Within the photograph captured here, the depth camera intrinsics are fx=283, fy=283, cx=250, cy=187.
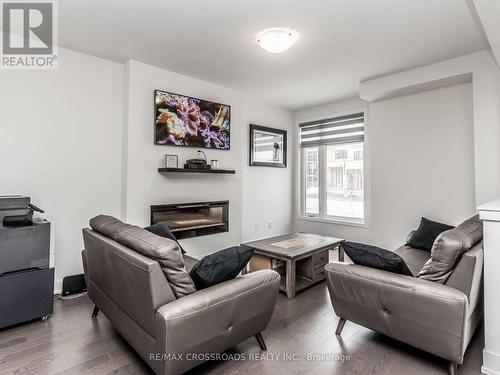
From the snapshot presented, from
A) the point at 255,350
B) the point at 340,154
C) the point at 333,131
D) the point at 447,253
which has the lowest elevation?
the point at 255,350

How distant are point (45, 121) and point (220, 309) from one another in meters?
2.69

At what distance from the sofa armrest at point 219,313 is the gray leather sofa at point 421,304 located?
0.59 meters

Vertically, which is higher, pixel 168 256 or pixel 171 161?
pixel 171 161

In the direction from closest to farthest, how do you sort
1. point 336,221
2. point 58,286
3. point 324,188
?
point 58,286
point 336,221
point 324,188

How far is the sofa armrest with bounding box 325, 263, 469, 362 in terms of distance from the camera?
164 centimetres

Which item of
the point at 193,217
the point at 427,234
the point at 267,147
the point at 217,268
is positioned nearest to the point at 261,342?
the point at 217,268

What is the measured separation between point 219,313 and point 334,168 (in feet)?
13.1

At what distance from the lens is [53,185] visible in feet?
9.68

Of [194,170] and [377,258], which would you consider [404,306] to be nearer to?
[377,258]

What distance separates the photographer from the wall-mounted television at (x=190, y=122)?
11.7ft

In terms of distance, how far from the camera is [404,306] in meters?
1.79

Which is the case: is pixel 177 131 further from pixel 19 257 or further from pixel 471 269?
pixel 471 269

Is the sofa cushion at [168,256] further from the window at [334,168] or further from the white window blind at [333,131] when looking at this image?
the white window blind at [333,131]

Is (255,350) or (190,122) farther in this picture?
(190,122)
